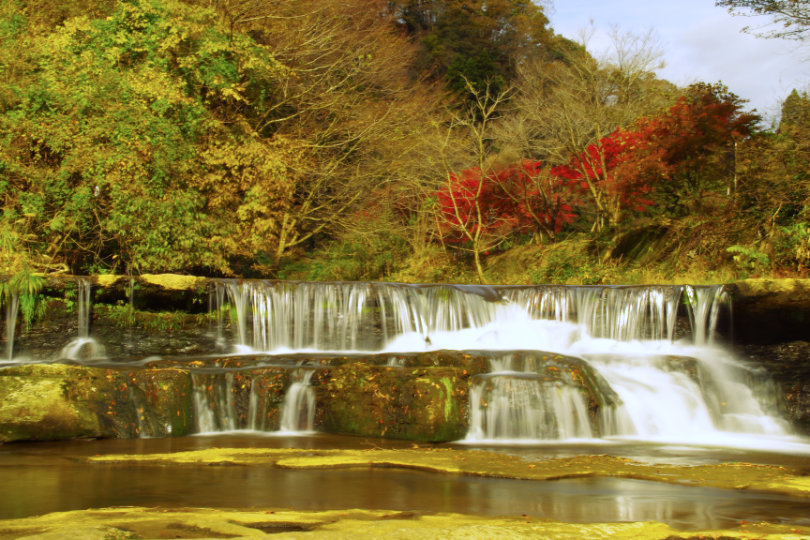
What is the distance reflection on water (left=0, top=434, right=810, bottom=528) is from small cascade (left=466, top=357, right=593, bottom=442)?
2.66 meters

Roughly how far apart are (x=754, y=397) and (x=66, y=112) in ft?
48.4

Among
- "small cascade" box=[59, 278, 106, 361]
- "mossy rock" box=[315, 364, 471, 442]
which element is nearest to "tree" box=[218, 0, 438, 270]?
"small cascade" box=[59, 278, 106, 361]

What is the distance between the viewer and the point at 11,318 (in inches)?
568

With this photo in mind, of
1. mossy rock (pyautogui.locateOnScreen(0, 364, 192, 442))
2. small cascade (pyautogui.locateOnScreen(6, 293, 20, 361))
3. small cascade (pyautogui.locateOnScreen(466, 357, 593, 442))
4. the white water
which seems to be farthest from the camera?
small cascade (pyautogui.locateOnScreen(6, 293, 20, 361))

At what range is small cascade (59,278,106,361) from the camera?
14.5m

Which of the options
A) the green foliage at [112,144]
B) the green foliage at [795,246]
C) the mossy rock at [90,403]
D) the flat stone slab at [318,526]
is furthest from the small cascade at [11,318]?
the green foliage at [795,246]

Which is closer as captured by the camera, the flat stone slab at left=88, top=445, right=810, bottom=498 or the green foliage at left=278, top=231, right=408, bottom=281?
the flat stone slab at left=88, top=445, right=810, bottom=498

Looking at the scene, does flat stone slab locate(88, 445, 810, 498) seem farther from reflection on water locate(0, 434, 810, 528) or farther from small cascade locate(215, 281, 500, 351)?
small cascade locate(215, 281, 500, 351)

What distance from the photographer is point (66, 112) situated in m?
17.4

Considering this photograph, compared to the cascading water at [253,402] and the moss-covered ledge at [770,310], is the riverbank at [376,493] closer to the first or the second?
the cascading water at [253,402]

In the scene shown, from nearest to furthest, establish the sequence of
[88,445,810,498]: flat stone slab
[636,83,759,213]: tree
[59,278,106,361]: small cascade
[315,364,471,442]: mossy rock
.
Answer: [88,445,810,498]: flat stone slab
[315,364,471,442]: mossy rock
[59,278,106,361]: small cascade
[636,83,759,213]: tree

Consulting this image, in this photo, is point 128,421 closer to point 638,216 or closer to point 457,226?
point 457,226

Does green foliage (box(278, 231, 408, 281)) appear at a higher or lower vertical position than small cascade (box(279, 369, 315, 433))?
higher

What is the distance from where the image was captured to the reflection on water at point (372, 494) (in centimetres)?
651
